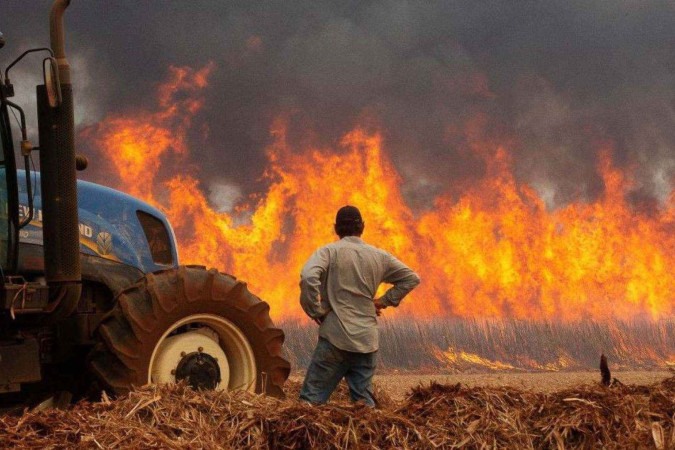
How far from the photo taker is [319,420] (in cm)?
557

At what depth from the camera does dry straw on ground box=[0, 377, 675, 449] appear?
545 cm

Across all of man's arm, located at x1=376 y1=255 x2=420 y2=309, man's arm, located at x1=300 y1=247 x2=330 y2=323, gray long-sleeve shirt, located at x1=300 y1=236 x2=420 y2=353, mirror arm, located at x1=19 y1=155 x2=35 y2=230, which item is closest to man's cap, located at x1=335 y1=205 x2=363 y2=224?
gray long-sleeve shirt, located at x1=300 y1=236 x2=420 y2=353

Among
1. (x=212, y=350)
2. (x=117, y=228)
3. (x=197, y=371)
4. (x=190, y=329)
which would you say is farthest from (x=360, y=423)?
(x=117, y=228)

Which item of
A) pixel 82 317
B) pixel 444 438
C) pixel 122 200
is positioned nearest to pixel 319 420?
pixel 444 438

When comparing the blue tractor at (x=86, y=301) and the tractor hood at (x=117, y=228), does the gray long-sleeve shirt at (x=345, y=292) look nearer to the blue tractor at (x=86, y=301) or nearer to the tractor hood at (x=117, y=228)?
the blue tractor at (x=86, y=301)

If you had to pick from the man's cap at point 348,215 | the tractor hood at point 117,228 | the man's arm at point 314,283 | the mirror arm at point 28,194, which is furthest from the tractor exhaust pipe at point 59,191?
the man's cap at point 348,215

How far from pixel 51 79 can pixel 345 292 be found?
2.82m

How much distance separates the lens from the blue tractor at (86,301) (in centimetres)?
715

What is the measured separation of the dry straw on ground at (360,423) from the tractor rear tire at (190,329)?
1228 millimetres

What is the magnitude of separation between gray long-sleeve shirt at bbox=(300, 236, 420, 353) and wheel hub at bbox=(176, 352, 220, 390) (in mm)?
1164

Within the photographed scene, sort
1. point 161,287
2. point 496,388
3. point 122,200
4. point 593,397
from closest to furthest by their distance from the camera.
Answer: point 593,397, point 496,388, point 161,287, point 122,200

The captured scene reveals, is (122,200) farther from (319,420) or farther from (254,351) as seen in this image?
(319,420)

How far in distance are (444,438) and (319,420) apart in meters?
0.80

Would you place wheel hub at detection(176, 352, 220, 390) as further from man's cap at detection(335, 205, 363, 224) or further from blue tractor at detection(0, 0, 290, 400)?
man's cap at detection(335, 205, 363, 224)
